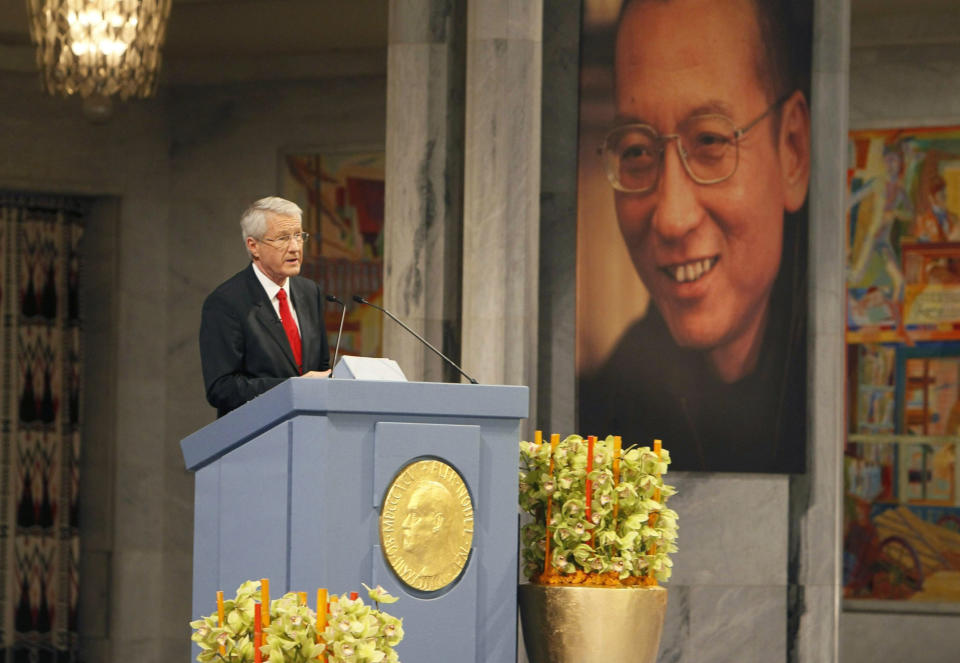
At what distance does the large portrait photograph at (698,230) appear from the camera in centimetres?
641

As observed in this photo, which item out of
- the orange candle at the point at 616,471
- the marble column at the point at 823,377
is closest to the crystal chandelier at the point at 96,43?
the marble column at the point at 823,377

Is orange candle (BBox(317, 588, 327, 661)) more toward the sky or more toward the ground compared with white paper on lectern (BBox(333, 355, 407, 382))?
more toward the ground

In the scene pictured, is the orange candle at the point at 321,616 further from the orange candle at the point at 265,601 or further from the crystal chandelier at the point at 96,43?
the crystal chandelier at the point at 96,43

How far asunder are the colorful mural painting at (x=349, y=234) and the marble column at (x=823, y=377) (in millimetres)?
3803

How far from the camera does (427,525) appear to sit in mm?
3621

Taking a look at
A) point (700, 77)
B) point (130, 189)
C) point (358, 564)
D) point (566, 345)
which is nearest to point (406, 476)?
point (358, 564)

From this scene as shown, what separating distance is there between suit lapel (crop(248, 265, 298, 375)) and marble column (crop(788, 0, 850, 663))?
3.01 m

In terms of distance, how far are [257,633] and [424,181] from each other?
11.5ft

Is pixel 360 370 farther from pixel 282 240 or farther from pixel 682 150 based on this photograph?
pixel 682 150

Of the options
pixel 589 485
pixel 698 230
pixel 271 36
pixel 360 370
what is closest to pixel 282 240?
pixel 360 370

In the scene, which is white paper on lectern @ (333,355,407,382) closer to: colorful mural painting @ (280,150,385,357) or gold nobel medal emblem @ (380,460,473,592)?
gold nobel medal emblem @ (380,460,473,592)

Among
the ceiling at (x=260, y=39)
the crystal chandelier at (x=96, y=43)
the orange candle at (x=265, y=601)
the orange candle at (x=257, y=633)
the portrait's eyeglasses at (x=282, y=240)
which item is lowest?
the orange candle at (x=257, y=633)

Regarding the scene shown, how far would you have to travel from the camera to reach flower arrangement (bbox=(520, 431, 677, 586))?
13.4ft

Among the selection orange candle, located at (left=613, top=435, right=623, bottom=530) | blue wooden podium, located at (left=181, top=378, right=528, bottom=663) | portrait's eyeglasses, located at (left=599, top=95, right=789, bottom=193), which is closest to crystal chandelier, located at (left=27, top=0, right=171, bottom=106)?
portrait's eyeglasses, located at (left=599, top=95, right=789, bottom=193)
